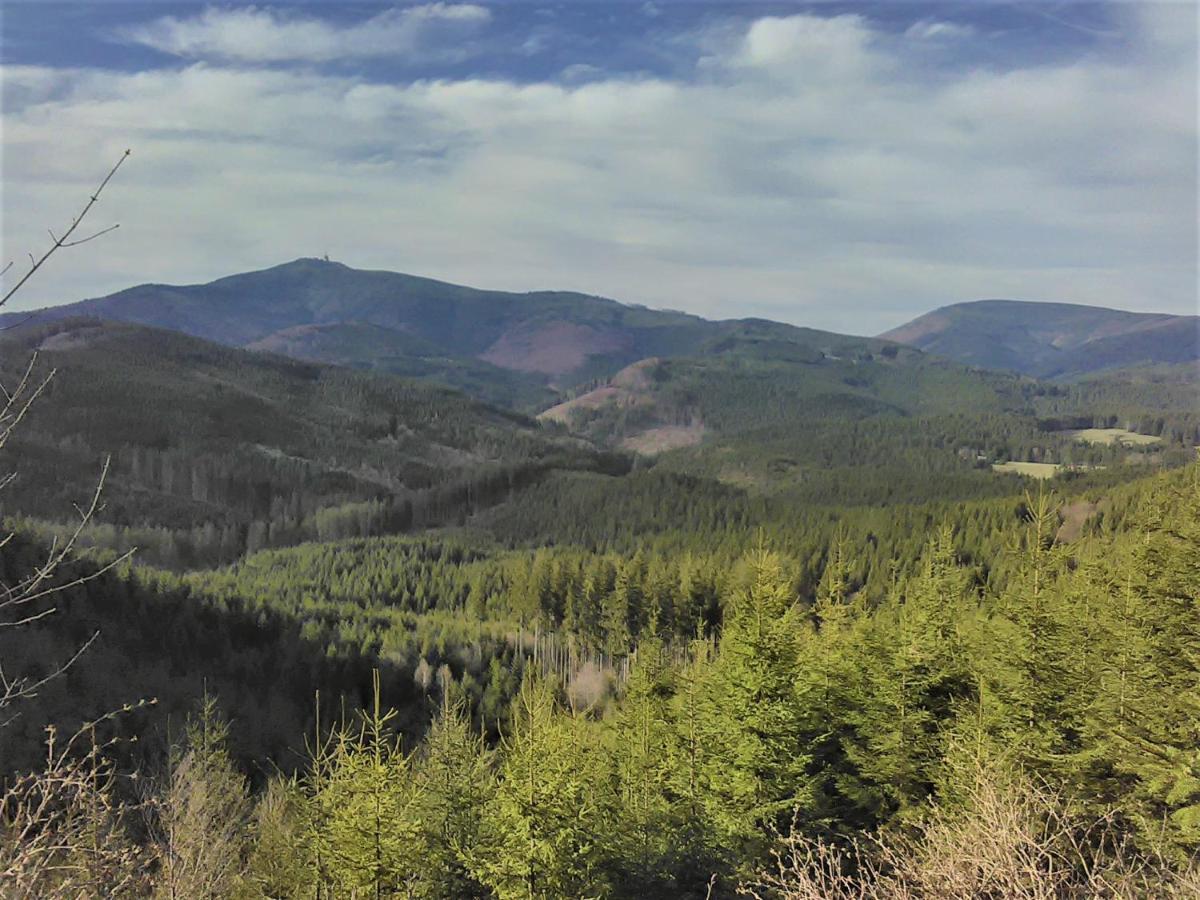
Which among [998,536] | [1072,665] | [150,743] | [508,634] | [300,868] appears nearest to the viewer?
[300,868]

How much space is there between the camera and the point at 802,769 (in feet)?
85.6

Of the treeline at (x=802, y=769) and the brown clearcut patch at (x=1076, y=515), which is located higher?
Answer: the treeline at (x=802, y=769)

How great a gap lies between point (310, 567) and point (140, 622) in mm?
54847

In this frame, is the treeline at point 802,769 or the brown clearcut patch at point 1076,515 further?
the brown clearcut patch at point 1076,515

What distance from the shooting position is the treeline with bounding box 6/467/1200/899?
71.6 feet

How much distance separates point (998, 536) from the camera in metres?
115

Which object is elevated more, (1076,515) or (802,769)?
(802,769)

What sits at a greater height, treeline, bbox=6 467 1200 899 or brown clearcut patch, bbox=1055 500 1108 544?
treeline, bbox=6 467 1200 899

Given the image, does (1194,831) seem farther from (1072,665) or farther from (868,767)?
(868,767)

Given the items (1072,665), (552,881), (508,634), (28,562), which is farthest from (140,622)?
(1072,665)

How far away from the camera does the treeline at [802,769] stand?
21.8m

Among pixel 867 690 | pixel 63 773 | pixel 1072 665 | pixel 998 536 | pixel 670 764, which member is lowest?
pixel 998 536

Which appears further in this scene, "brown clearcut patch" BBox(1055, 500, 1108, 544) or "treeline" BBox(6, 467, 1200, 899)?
"brown clearcut patch" BBox(1055, 500, 1108, 544)

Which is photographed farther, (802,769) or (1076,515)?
(1076,515)
